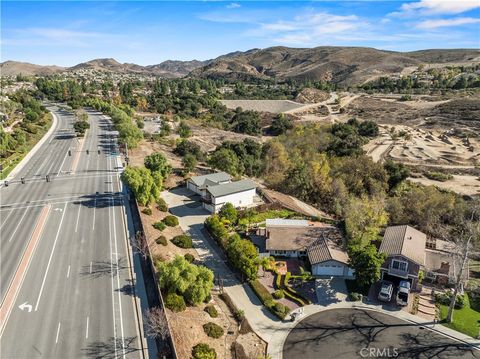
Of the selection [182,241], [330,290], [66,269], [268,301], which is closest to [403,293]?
[330,290]

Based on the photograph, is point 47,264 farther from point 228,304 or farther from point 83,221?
point 228,304

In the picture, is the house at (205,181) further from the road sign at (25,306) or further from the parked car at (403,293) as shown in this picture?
the parked car at (403,293)

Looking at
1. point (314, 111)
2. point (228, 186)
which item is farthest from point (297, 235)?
point (314, 111)

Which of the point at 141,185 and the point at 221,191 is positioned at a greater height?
the point at 141,185

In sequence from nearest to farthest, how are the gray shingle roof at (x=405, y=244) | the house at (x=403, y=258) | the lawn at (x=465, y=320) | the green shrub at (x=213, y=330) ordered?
the green shrub at (x=213, y=330) → the lawn at (x=465, y=320) → the house at (x=403, y=258) → the gray shingle roof at (x=405, y=244)

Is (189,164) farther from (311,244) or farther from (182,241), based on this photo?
(311,244)

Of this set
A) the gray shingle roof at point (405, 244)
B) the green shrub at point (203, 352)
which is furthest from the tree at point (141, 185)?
the gray shingle roof at point (405, 244)

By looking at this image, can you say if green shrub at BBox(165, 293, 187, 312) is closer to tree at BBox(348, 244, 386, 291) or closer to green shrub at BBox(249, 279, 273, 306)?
green shrub at BBox(249, 279, 273, 306)
